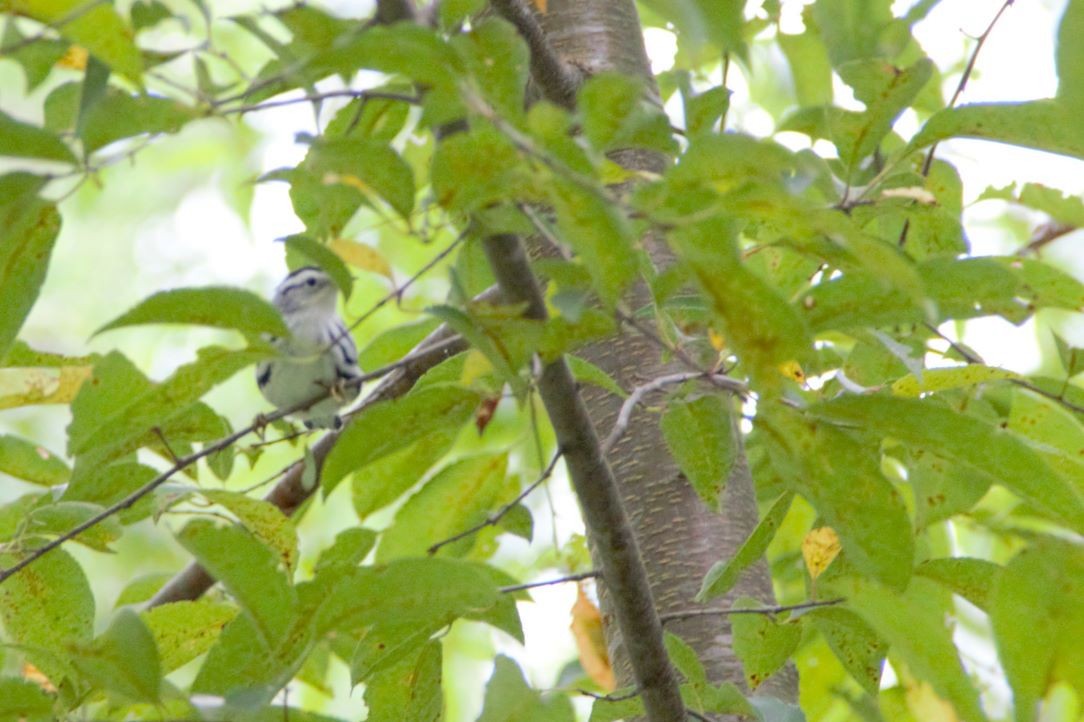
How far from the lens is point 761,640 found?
0.94 metres

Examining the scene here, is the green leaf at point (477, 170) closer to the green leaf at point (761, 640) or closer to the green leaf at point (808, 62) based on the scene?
the green leaf at point (761, 640)

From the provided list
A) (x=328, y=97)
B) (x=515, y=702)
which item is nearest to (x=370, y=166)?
(x=328, y=97)

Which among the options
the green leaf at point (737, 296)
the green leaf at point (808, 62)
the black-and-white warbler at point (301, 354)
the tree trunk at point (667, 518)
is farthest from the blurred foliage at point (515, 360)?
the black-and-white warbler at point (301, 354)

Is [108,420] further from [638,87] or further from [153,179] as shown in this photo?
[153,179]

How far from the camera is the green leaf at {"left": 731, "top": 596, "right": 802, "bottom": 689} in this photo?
37.0 inches

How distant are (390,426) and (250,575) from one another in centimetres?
13

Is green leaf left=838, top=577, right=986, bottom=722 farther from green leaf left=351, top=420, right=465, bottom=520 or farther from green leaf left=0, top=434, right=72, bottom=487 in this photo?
green leaf left=0, top=434, right=72, bottom=487

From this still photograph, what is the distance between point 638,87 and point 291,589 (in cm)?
38

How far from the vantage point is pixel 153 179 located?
3770 millimetres

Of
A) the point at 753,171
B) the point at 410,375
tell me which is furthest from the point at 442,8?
the point at 410,375

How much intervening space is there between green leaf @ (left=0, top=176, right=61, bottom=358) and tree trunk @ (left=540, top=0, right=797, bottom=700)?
672 mm

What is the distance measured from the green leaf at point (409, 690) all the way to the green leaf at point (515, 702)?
0.13m

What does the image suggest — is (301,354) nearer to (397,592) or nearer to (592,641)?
(592,641)

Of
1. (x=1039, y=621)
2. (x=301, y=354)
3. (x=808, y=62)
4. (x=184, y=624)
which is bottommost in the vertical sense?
(x=1039, y=621)
